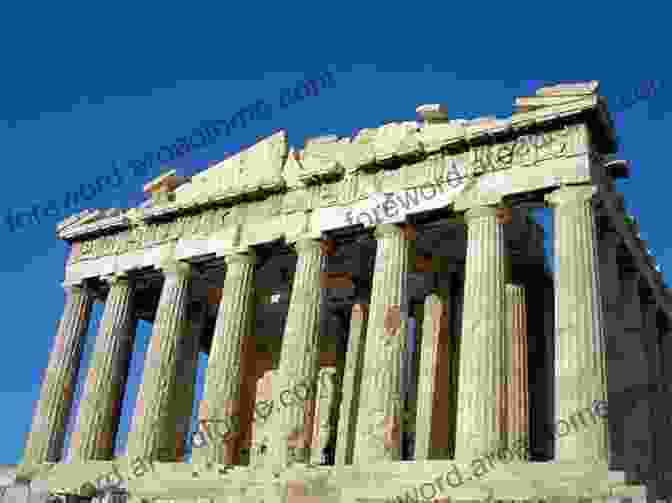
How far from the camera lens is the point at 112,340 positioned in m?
28.7

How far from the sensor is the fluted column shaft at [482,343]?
64.3ft

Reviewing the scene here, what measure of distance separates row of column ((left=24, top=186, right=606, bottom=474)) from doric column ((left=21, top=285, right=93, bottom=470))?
0.05 m

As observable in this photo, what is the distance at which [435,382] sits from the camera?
2609 centimetres

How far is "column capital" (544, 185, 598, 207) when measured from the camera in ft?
67.5

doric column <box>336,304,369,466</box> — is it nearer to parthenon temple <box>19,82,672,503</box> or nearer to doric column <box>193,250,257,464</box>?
parthenon temple <box>19,82,672,503</box>

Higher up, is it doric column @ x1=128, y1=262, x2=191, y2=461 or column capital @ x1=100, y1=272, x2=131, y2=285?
column capital @ x1=100, y1=272, x2=131, y2=285

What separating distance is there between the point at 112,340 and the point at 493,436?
1521cm

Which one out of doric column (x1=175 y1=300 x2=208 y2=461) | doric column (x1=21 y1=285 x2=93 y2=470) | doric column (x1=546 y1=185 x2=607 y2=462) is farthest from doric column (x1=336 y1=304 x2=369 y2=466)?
doric column (x1=21 y1=285 x2=93 y2=470)

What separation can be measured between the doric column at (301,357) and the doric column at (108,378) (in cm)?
729

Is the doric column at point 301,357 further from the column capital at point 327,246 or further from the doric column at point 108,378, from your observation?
the doric column at point 108,378

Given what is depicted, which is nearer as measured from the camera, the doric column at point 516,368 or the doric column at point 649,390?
the doric column at point 516,368

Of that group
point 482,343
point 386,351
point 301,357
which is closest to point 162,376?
point 301,357

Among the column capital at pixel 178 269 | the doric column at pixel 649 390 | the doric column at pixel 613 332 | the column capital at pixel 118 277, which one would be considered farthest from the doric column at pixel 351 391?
the doric column at pixel 649 390

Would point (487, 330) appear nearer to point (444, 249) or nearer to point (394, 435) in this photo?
point (394, 435)
